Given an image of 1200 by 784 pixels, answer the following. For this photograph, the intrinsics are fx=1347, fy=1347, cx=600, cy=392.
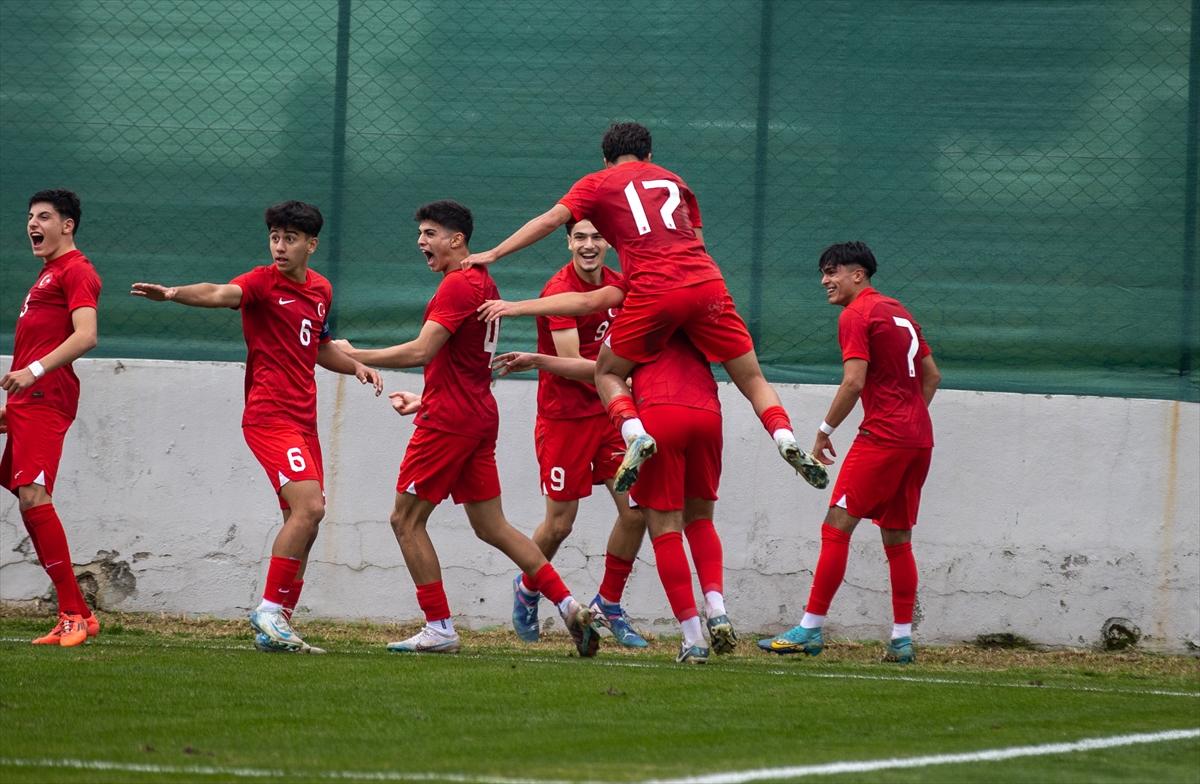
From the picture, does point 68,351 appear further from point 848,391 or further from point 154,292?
point 848,391

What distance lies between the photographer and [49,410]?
656cm

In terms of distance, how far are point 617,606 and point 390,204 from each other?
296cm

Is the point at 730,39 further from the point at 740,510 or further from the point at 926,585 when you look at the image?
the point at 926,585

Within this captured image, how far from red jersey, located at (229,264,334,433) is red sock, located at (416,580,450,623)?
3.05ft

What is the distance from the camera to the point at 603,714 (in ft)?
14.4

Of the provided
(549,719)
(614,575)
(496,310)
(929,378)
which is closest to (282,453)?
(496,310)

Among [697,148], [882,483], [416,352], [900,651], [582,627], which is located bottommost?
[900,651]

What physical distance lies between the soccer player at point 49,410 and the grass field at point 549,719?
41 centimetres

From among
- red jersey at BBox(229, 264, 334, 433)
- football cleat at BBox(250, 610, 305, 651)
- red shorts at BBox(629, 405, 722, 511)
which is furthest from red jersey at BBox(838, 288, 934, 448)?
football cleat at BBox(250, 610, 305, 651)

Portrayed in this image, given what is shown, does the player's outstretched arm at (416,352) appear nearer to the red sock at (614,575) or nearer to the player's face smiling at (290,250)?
the player's face smiling at (290,250)

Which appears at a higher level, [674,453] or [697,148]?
[697,148]

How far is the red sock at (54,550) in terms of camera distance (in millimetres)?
6484

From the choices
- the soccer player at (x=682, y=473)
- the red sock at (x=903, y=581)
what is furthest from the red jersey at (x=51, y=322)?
the red sock at (x=903, y=581)

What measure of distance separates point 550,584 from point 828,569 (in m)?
1.65
